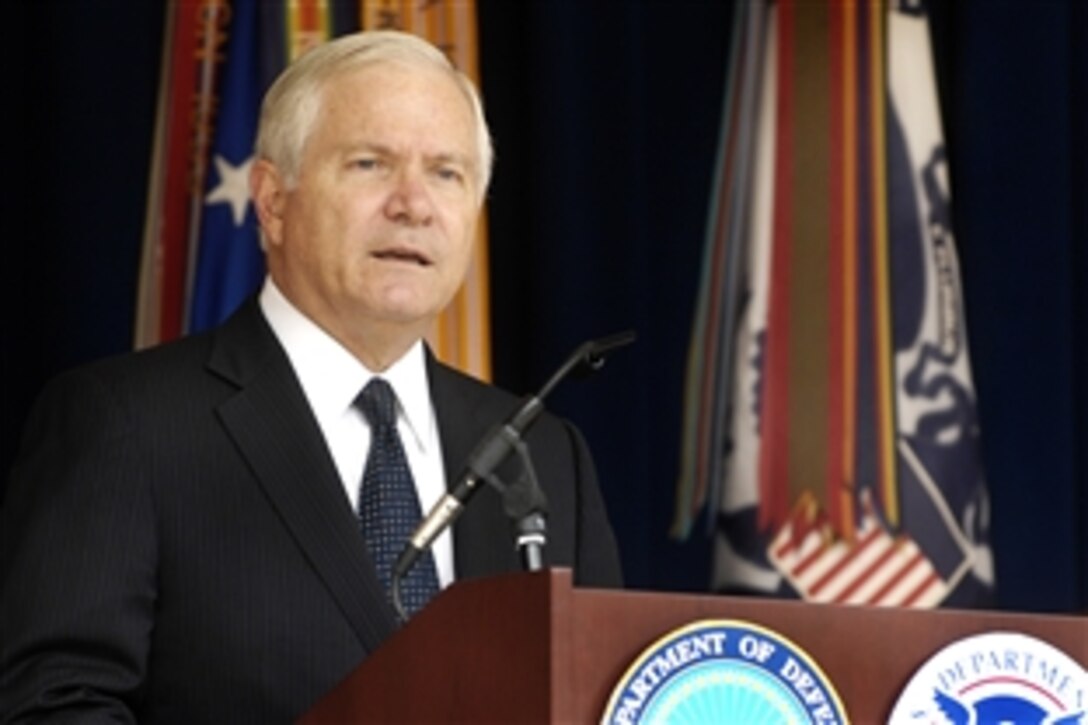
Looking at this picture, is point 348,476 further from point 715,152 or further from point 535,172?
point 715,152

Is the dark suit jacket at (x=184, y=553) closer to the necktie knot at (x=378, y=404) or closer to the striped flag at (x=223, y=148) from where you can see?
the necktie knot at (x=378, y=404)

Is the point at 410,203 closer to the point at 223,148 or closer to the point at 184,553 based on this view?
the point at 184,553

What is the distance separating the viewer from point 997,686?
224cm

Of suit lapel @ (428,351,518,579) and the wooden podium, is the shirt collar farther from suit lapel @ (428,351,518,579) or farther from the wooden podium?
the wooden podium

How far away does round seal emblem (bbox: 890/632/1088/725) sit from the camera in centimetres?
221

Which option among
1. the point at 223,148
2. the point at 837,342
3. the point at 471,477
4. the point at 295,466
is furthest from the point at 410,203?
the point at 837,342

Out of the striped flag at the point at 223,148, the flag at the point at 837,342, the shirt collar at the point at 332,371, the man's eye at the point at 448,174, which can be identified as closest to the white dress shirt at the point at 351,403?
the shirt collar at the point at 332,371

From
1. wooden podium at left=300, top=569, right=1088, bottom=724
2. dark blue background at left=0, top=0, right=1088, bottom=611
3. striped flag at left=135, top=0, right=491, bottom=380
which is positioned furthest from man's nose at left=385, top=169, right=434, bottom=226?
dark blue background at left=0, top=0, right=1088, bottom=611

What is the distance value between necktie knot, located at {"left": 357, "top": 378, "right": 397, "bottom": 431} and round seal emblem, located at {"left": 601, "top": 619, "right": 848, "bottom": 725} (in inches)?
39.8

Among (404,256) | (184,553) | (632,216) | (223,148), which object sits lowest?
(184,553)

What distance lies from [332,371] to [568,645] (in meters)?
1.11

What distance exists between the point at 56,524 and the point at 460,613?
33.4 inches

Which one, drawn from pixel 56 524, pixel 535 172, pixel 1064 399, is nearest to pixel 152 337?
pixel 535 172

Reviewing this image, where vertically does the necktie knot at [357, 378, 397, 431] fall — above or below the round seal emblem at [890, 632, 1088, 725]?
above
